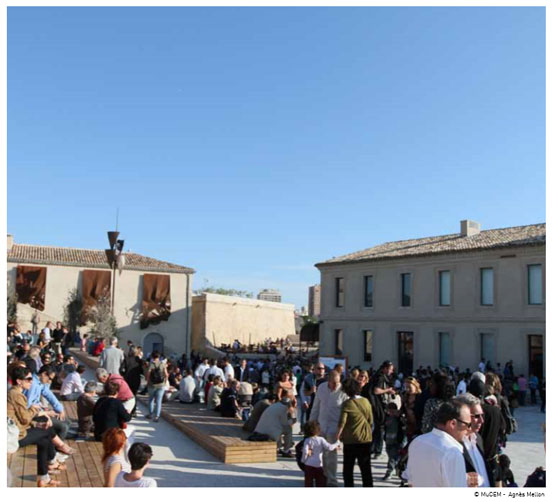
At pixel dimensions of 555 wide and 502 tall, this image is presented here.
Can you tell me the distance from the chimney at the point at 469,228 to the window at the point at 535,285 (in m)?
6.00

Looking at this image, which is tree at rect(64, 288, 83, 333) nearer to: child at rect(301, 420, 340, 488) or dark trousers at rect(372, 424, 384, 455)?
dark trousers at rect(372, 424, 384, 455)

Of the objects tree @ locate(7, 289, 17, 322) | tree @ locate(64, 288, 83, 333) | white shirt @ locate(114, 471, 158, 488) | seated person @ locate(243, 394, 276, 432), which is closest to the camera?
white shirt @ locate(114, 471, 158, 488)

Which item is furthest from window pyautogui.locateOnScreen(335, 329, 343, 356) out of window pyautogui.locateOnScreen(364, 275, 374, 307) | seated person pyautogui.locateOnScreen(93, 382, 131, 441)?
seated person pyautogui.locateOnScreen(93, 382, 131, 441)

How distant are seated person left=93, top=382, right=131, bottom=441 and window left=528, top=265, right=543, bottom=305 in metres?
21.4

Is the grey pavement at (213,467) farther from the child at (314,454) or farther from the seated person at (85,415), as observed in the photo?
the seated person at (85,415)

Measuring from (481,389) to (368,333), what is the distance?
2584 cm

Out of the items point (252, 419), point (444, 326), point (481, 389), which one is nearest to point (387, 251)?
point (444, 326)

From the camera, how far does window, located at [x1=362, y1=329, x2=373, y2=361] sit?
32312 millimetres

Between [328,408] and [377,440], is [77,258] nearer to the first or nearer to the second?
[377,440]

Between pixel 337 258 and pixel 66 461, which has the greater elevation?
pixel 337 258

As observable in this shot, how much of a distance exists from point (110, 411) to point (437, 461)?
5.73 metres

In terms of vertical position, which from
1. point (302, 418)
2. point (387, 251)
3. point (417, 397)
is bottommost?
point (302, 418)

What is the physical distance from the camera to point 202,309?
46781 mm
